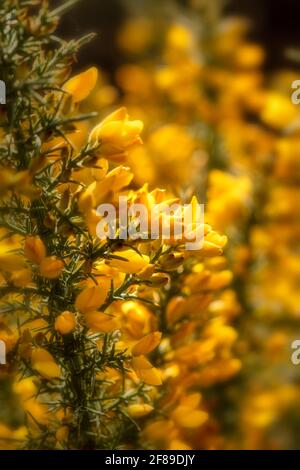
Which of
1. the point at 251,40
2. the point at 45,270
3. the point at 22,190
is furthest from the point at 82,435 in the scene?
the point at 251,40

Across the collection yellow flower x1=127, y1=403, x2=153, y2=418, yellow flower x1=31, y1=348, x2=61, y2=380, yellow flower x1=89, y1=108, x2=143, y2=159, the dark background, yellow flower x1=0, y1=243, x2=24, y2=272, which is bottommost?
yellow flower x1=127, y1=403, x2=153, y2=418

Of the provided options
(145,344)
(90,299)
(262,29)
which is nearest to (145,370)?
(145,344)

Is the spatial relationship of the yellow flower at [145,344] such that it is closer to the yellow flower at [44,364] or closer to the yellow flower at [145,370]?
the yellow flower at [145,370]

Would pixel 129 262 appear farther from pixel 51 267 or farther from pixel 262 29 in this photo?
pixel 262 29

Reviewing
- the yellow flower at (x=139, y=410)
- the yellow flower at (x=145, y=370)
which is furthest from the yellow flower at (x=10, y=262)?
the yellow flower at (x=139, y=410)

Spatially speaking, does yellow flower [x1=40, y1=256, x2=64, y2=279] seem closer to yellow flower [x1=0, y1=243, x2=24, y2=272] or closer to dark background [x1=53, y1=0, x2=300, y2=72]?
yellow flower [x1=0, y1=243, x2=24, y2=272]

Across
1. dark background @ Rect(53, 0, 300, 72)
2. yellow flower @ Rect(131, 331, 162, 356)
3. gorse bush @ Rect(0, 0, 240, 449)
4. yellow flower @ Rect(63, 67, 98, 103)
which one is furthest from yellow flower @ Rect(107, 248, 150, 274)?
dark background @ Rect(53, 0, 300, 72)
